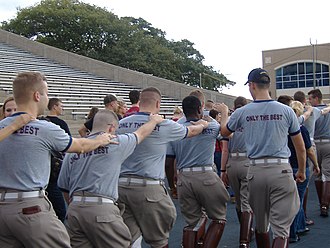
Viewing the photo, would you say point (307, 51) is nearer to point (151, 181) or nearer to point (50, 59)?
point (50, 59)

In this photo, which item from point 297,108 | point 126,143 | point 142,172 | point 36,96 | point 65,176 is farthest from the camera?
point 297,108

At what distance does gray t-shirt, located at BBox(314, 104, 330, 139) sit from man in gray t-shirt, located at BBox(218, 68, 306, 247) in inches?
120

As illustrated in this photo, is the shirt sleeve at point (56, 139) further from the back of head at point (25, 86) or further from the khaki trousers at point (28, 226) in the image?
the khaki trousers at point (28, 226)

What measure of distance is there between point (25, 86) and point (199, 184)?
250 cm

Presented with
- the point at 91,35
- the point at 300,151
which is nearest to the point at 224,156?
the point at 300,151

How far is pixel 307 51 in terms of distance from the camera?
4703 cm

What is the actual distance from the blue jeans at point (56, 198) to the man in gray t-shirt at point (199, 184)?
1.81 meters

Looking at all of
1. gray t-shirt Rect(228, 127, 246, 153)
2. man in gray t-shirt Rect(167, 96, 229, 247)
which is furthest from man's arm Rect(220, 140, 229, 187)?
man in gray t-shirt Rect(167, 96, 229, 247)

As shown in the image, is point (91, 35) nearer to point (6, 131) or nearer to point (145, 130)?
point (145, 130)

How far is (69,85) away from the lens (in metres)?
20.4

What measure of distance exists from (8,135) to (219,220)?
2.84 m

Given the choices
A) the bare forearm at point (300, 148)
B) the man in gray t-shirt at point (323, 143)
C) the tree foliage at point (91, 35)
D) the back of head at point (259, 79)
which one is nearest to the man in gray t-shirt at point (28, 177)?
the back of head at point (259, 79)

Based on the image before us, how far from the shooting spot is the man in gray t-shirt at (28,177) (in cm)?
335

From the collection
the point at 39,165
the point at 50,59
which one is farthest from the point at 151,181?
the point at 50,59
